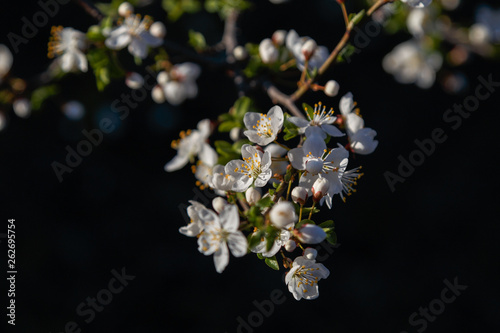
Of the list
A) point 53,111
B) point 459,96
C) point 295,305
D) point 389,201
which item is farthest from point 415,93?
point 53,111

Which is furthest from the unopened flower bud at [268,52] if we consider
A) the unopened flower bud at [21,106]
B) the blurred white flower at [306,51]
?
the unopened flower bud at [21,106]

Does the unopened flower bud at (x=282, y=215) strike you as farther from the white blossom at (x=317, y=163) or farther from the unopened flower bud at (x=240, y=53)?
the unopened flower bud at (x=240, y=53)

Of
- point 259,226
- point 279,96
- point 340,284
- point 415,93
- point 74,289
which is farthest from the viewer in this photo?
point 415,93

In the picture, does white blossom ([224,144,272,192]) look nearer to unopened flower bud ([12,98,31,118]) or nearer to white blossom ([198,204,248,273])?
white blossom ([198,204,248,273])

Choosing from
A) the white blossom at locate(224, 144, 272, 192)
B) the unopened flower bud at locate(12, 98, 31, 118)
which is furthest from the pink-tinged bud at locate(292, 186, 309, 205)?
the unopened flower bud at locate(12, 98, 31, 118)

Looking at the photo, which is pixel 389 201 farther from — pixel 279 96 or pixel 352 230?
pixel 279 96
